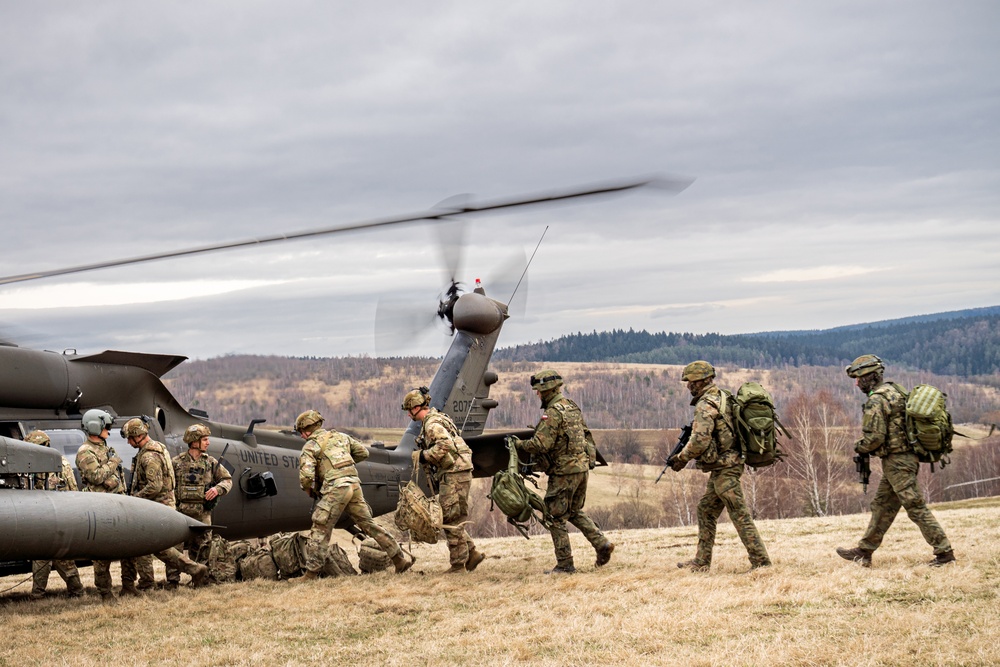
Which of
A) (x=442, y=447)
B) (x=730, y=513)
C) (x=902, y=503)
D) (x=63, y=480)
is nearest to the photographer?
(x=902, y=503)

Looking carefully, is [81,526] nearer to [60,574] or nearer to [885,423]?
[60,574]

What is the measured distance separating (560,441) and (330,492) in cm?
234

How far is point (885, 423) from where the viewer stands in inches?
334

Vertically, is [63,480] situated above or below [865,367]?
below

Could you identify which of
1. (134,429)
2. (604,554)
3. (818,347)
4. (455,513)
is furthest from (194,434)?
(818,347)

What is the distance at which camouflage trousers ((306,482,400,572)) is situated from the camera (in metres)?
9.55

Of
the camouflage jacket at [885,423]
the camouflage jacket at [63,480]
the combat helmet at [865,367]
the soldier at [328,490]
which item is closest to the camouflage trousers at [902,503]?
the camouflage jacket at [885,423]

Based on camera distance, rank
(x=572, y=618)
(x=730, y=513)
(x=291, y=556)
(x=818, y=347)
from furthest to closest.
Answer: (x=818, y=347) < (x=291, y=556) < (x=730, y=513) < (x=572, y=618)

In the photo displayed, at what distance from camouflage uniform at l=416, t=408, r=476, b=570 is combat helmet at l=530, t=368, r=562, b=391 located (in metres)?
1.04

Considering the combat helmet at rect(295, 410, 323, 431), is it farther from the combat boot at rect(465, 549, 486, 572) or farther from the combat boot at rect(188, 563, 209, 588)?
the combat boot at rect(465, 549, 486, 572)

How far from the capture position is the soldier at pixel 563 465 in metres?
9.32

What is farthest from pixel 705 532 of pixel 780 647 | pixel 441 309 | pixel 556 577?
pixel 441 309

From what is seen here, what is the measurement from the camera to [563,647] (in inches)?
255

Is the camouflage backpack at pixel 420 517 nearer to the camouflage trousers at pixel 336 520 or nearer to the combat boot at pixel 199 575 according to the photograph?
the camouflage trousers at pixel 336 520
